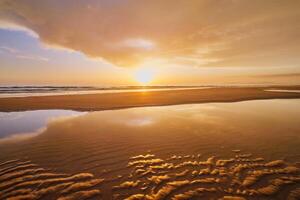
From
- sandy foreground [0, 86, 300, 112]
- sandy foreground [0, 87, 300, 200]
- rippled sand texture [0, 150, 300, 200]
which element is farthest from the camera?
sandy foreground [0, 86, 300, 112]

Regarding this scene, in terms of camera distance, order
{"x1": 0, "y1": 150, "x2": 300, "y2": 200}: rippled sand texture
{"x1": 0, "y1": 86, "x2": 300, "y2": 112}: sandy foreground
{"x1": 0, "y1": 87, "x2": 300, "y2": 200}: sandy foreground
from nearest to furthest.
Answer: {"x1": 0, "y1": 150, "x2": 300, "y2": 200}: rippled sand texture → {"x1": 0, "y1": 87, "x2": 300, "y2": 200}: sandy foreground → {"x1": 0, "y1": 86, "x2": 300, "y2": 112}: sandy foreground

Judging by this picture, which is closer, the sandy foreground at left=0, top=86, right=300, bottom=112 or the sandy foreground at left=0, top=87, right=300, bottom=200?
the sandy foreground at left=0, top=87, right=300, bottom=200

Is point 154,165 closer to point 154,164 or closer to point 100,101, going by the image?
point 154,164

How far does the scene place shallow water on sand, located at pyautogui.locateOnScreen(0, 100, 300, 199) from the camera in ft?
15.0

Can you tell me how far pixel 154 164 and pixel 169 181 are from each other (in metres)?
1.14

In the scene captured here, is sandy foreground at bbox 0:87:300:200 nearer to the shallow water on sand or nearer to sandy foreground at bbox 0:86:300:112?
the shallow water on sand

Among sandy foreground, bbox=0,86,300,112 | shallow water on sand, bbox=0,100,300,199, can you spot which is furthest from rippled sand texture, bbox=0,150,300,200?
sandy foreground, bbox=0,86,300,112

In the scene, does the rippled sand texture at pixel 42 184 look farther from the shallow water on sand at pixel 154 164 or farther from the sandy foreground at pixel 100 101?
the sandy foreground at pixel 100 101

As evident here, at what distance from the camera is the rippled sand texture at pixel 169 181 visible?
4.41 meters

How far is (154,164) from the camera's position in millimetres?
6062

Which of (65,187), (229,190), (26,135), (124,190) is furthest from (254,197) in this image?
(26,135)

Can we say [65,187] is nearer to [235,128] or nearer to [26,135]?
[26,135]

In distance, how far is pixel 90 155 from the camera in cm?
681

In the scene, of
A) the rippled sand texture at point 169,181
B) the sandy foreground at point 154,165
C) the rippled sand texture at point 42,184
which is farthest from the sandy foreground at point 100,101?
the rippled sand texture at point 169,181
